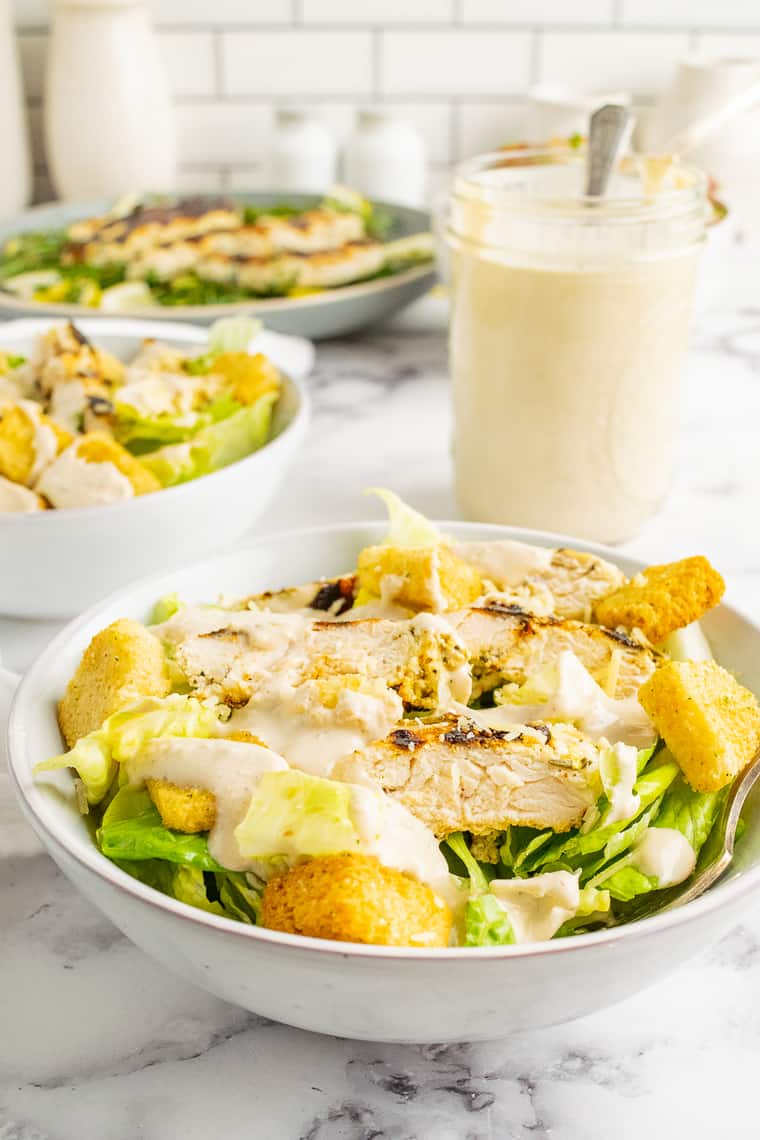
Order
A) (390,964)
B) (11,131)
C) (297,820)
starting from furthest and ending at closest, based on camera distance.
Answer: (11,131), (297,820), (390,964)

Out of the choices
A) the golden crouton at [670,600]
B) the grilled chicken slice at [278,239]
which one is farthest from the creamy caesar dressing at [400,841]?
the grilled chicken slice at [278,239]

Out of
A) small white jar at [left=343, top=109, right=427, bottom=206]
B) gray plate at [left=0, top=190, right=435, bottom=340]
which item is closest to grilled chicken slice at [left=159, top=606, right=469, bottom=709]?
gray plate at [left=0, top=190, right=435, bottom=340]

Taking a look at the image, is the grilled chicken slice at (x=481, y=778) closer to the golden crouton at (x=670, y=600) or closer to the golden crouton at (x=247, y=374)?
the golden crouton at (x=670, y=600)

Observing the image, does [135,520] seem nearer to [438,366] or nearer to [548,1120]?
[548,1120]

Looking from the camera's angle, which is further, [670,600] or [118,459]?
[118,459]

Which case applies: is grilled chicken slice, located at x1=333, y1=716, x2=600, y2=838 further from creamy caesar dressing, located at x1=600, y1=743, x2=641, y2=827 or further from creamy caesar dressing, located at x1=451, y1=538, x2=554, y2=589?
creamy caesar dressing, located at x1=451, y1=538, x2=554, y2=589

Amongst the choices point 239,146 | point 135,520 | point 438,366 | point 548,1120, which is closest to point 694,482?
point 438,366

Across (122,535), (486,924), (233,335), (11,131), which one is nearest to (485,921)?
(486,924)

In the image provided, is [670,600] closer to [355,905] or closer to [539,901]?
[539,901]

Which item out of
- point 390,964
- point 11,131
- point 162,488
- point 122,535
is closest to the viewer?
point 390,964
